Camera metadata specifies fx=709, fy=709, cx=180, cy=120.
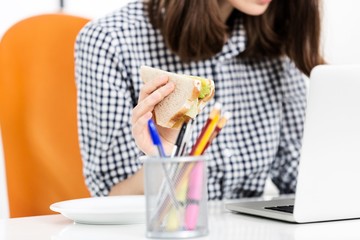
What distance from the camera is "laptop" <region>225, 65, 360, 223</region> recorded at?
86 centimetres

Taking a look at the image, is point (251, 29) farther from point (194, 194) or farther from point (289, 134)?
point (194, 194)

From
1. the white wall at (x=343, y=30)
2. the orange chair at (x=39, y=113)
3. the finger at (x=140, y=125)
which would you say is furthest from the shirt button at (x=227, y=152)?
the white wall at (x=343, y=30)

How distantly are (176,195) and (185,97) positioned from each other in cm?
21

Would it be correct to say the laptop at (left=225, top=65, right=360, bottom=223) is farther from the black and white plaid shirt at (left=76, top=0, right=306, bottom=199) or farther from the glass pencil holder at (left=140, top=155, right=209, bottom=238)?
the black and white plaid shirt at (left=76, top=0, right=306, bottom=199)

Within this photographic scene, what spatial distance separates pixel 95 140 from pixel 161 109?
0.50 metres

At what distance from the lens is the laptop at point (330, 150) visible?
0.86 m

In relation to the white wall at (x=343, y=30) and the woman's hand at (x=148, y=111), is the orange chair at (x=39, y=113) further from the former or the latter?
the white wall at (x=343, y=30)

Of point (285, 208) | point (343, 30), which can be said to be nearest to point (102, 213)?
Answer: point (285, 208)

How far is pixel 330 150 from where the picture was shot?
0.90m

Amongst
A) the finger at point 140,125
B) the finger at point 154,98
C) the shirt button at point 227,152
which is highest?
the finger at point 154,98

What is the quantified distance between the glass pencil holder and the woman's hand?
7.8 inches

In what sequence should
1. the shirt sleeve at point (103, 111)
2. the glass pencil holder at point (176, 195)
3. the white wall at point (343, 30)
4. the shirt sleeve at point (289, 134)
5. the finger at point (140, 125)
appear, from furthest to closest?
the white wall at point (343, 30) < the shirt sleeve at point (289, 134) < the shirt sleeve at point (103, 111) < the finger at point (140, 125) < the glass pencil holder at point (176, 195)

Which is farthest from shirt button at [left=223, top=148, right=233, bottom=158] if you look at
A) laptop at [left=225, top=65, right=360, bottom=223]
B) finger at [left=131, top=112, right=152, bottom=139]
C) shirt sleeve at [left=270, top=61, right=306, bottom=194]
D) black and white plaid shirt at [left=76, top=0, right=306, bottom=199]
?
laptop at [left=225, top=65, right=360, bottom=223]

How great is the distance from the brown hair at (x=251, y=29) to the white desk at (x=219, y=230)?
1.90ft
